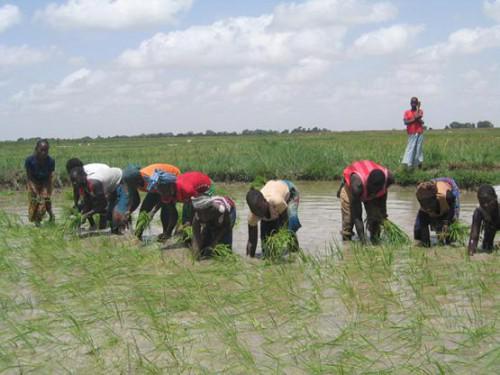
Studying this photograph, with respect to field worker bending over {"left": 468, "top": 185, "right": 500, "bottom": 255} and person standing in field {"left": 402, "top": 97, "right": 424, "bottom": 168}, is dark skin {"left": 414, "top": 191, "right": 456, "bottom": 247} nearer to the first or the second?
field worker bending over {"left": 468, "top": 185, "right": 500, "bottom": 255}

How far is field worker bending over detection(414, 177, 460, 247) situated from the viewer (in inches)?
252

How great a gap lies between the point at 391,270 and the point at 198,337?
206 centimetres

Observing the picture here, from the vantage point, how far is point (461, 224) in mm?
6559

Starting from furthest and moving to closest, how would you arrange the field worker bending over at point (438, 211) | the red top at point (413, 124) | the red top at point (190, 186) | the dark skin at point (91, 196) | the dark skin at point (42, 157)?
the red top at point (413, 124)
the dark skin at point (42, 157)
the dark skin at point (91, 196)
the red top at point (190, 186)
the field worker bending over at point (438, 211)

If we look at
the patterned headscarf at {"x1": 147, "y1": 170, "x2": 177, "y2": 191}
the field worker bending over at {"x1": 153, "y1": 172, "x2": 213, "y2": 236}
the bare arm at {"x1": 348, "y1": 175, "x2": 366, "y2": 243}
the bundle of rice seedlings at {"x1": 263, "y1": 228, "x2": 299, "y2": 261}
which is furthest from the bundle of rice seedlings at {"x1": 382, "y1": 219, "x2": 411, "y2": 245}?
the patterned headscarf at {"x1": 147, "y1": 170, "x2": 177, "y2": 191}

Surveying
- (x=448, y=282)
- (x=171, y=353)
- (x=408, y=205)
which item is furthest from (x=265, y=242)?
(x=408, y=205)

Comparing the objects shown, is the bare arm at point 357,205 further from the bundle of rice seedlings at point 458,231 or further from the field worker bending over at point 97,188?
the field worker bending over at point 97,188

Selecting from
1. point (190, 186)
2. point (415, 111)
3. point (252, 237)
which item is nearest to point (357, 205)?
point (252, 237)

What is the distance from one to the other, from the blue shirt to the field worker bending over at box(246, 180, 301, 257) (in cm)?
387

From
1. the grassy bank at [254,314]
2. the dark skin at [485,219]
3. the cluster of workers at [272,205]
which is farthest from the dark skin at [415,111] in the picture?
the dark skin at [485,219]

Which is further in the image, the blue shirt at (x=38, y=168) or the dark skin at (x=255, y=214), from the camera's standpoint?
the blue shirt at (x=38, y=168)

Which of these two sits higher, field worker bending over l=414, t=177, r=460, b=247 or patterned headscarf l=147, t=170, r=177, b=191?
patterned headscarf l=147, t=170, r=177, b=191

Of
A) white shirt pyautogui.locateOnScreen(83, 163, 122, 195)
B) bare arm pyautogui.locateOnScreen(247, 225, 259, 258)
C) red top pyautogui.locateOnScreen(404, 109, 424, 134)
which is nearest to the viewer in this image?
bare arm pyautogui.locateOnScreen(247, 225, 259, 258)

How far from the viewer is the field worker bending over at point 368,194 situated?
670cm
